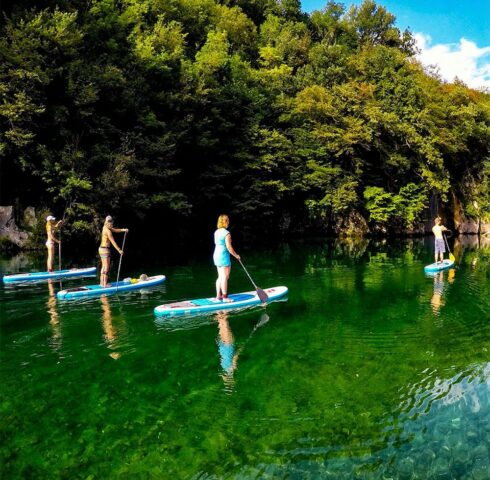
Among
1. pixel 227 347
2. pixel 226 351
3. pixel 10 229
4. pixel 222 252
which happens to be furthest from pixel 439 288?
pixel 10 229

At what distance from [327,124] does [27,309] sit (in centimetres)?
3525

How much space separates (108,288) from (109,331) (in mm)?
4478

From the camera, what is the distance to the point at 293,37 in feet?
187

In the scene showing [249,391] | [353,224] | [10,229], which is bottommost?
[249,391]

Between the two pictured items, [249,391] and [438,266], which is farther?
[438,266]

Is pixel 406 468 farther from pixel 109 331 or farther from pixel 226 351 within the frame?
pixel 109 331

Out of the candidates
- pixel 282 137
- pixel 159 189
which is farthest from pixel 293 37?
pixel 159 189

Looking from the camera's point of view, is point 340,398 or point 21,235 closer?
point 340,398

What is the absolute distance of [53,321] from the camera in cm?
1117

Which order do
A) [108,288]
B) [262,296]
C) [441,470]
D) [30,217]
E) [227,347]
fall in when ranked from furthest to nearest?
[30,217] < [108,288] < [262,296] < [227,347] < [441,470]

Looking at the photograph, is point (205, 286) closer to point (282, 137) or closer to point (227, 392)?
point (227, 392)

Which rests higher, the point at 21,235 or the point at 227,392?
the point at 21,235

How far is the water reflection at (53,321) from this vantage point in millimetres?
9488

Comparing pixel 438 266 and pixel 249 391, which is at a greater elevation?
pixel 438 266
